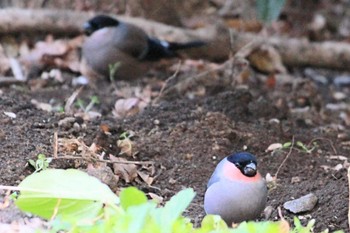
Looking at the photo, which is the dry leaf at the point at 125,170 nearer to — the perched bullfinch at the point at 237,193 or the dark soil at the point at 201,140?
the dark soil at the point at 201,140

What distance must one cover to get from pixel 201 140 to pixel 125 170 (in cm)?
66

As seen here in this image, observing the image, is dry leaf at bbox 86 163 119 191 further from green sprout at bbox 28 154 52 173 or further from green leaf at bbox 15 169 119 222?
green leaf at bbox 15 169 119 222

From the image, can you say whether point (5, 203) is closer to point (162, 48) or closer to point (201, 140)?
point (201, 140)

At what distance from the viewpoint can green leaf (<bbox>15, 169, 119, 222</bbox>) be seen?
3100mm

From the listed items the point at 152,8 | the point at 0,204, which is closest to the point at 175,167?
the point at 0,204

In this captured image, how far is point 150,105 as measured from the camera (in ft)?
17.3

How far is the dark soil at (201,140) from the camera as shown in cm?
397

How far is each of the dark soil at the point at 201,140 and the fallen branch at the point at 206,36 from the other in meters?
1.17

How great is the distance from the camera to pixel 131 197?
9.11 feet

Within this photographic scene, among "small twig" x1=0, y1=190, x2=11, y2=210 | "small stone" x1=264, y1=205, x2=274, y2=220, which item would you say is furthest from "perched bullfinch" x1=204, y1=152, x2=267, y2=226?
"small twig" x1=0, y1=190, x2=11, y2=210

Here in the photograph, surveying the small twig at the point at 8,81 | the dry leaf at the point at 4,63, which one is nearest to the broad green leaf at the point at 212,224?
the small twig at the point at 8,81

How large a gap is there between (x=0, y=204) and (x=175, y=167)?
119 cm

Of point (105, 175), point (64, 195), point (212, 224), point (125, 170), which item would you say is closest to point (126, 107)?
point (125, 170)

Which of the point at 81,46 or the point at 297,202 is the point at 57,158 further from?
the point at 81,46
